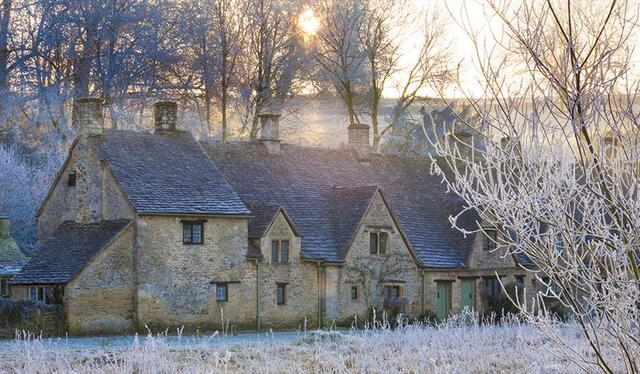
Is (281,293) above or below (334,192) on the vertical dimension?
below

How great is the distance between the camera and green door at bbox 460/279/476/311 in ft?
153

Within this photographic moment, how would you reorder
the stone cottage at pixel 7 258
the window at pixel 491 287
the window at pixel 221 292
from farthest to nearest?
1. the window at pixel 491 287
2. the stone cottage at pixel 7 258
3. the window at pixel 221 292

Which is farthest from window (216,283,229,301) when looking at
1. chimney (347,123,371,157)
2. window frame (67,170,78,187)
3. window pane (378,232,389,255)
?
chimney (347,123,371,157)

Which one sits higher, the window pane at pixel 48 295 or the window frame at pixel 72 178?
the window frame at pixel 72 178

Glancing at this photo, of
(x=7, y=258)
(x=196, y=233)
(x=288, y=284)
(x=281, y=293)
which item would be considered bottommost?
(x=281, y=293)

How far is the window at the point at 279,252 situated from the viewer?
42.7 metres

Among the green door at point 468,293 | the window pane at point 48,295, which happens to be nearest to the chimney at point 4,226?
the window pane at point 48,295

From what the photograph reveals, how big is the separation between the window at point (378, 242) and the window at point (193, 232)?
7.44 meters

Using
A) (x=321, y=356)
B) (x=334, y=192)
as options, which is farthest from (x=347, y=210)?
(x=321, y=356)

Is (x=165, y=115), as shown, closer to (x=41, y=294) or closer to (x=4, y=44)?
(x=41, y=294)

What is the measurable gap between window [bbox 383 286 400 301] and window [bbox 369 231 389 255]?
1.38 metres

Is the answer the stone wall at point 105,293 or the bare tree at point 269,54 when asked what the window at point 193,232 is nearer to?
the stone wall at point 105,293

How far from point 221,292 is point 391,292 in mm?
7358

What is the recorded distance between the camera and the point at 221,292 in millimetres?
40938
